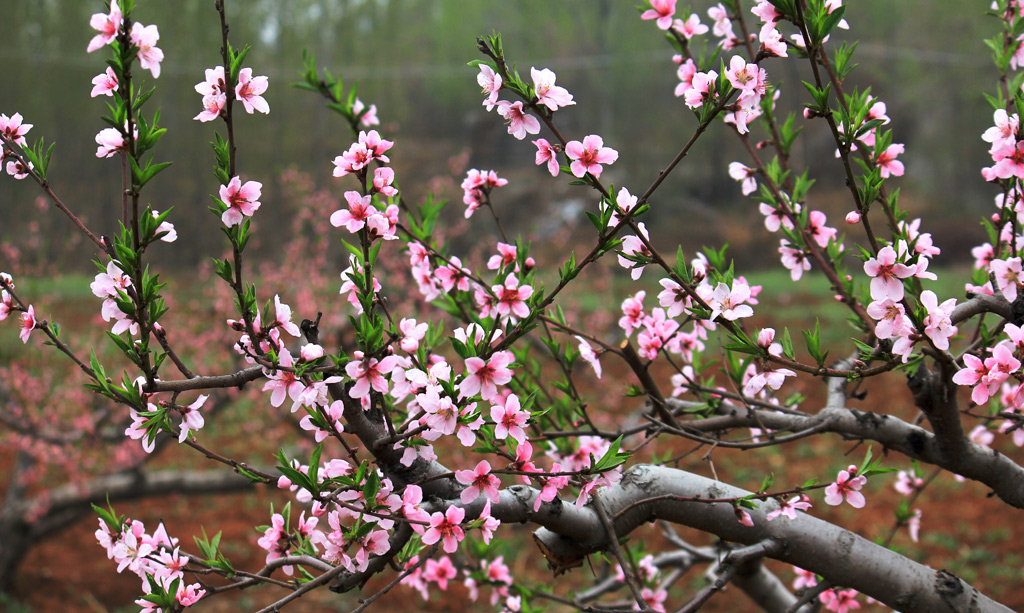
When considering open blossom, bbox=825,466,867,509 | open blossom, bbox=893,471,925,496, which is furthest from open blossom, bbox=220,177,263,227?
open blossom, bbox=893,471,925,496

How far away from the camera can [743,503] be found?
4.06 feet

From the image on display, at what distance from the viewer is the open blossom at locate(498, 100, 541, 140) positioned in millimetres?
1041

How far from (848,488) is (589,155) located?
0.75m

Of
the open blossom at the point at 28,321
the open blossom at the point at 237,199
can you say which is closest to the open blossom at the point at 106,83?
the open blossom at the point at 237,199

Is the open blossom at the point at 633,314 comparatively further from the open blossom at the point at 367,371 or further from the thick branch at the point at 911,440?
the open blossom at the point at 367,371

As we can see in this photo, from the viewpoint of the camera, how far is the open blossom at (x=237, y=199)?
3.22ft

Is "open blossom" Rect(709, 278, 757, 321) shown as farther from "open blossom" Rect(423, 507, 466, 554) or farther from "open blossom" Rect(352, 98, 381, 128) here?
"open blossom" Rect(352, 98, 381, 128)

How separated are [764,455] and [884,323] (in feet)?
18.9

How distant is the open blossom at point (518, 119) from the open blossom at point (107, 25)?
490mm

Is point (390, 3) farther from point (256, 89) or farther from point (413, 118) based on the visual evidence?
point (256, 89)

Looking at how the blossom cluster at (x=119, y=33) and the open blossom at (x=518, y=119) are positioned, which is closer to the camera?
the blossom cluster at (x=119, y=33)

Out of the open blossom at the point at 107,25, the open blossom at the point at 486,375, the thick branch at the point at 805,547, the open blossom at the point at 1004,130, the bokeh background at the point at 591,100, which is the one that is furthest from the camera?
the bokeh background at the point at 591,100

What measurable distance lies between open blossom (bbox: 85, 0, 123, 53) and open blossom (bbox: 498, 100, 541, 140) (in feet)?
1.61

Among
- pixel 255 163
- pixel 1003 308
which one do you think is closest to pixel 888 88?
pixel 255 163
